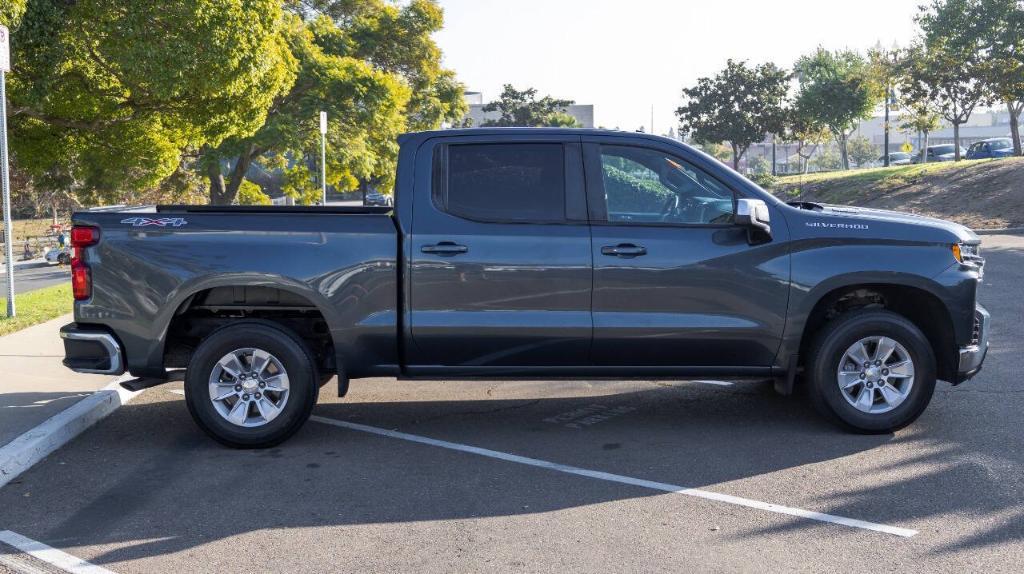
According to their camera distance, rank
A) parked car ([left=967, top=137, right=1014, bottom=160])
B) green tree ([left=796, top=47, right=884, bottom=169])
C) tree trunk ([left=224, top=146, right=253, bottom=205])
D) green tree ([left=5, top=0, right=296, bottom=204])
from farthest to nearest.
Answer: green tree ([left=796, top=47, right=884, bottom=169]) < parked car ([left=967, top=137, right=1014, bottom=160]) < tree trunk ([left=224, top=146, right=253, bottom=205]) < green tree ([left=5, top=0, right=296, bottom=204])

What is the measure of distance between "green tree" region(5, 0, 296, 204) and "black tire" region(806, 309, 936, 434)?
35.0 feet

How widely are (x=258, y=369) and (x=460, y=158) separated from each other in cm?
191

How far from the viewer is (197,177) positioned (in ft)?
104

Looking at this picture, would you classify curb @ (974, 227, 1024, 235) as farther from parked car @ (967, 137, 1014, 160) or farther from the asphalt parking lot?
parked car @ (967, 137, 1014, 160)

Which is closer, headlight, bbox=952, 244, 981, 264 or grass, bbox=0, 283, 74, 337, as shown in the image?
headlight, bbox=952, 244, 981, 264

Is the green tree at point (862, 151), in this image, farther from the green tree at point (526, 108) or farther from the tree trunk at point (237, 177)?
the tree trunk at point (237, 177)

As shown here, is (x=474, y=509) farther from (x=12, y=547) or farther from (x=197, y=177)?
(x=197, y=177)

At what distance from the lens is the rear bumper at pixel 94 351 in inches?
251

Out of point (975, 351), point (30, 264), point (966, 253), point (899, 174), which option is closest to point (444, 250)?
point (966, 253)

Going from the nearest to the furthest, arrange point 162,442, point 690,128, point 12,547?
point 12,547 → point 162,442 → point 690,128

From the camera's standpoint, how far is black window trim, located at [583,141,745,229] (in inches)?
253

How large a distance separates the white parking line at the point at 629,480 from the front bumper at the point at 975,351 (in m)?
2.11

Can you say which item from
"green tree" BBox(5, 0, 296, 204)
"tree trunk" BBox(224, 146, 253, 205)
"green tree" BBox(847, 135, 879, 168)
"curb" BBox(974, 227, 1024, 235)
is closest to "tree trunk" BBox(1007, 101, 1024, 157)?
"curb" BBox(974, 227, 1024, 235)

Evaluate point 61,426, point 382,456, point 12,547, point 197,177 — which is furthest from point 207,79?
point 197,177
